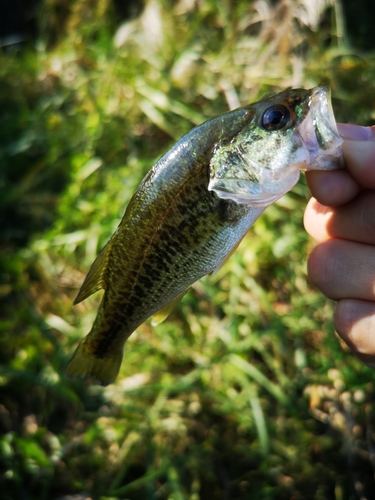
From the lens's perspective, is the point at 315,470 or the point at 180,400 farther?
the point at 180,400

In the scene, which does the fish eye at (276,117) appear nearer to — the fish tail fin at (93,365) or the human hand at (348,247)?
the human hand at (348,247)

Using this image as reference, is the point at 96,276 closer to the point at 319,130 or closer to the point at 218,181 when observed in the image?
the point at 218,181

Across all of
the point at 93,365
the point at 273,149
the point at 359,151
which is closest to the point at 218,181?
the point at 273,149

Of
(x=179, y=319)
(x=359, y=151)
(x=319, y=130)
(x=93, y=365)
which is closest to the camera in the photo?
(x=319, y=130)

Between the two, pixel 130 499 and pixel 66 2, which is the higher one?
pixel 66 2

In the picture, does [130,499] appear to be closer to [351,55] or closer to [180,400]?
[180,400]

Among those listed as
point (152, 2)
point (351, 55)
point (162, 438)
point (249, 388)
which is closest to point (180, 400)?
point (162, 438)

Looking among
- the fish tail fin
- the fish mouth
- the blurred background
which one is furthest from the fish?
the blurred background
